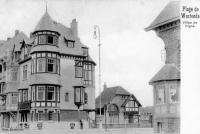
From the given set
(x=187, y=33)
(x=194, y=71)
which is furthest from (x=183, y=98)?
(x=187, y=33)

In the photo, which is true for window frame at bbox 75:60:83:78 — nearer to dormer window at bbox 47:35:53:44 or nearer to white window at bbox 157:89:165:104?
dormer window at bbox 47:35:53:44

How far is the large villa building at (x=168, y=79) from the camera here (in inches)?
503

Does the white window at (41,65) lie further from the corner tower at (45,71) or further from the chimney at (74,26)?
the chimney at (74,26)

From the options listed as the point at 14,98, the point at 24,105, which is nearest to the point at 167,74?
the point at 24,105

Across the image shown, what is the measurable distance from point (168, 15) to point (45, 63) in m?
7.76

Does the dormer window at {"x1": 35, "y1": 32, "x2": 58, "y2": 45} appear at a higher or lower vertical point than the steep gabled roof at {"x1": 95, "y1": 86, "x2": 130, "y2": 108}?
higher

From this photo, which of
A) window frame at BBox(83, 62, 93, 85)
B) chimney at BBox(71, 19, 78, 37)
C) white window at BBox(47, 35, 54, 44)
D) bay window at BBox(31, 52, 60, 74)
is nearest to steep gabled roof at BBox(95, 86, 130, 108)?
window frame at BBox(83, 62, 93, 85)

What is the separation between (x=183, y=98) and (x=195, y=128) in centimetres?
86

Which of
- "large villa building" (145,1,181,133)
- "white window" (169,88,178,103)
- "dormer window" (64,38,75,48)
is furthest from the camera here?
"dormer window" (64,38,75,48)

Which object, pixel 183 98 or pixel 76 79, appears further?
pixel 76 79

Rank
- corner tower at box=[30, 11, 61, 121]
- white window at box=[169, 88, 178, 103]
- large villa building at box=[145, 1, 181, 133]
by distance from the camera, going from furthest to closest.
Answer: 1. corner tower at box=[30, 11, 61, 121]
2. white window at box=[169, 88, 178, 103]
3. large villa building at box=[145, 1, 181, 133]

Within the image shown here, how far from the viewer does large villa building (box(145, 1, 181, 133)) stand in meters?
12.8

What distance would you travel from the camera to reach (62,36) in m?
19.8

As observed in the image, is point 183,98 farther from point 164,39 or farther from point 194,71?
point 164,39
